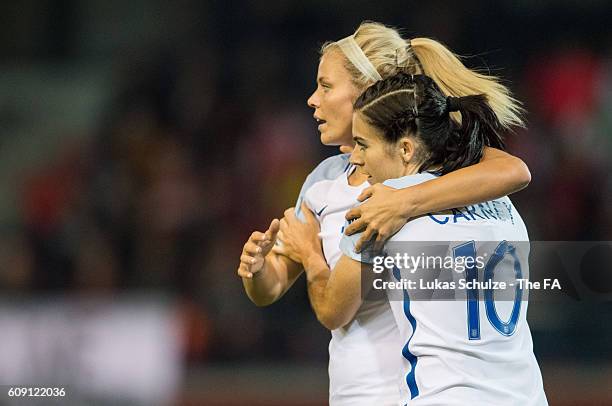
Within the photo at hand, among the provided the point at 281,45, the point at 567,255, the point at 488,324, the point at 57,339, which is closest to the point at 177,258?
the point at 57,339

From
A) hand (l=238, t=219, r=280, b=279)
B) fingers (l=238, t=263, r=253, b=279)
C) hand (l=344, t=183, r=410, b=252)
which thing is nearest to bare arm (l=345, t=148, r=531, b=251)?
hand (l=344, t=183, r=410, b=252)

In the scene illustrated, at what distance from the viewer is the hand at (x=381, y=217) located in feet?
6.05

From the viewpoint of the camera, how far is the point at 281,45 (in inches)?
233

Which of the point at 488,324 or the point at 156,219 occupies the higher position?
the point at 156,219

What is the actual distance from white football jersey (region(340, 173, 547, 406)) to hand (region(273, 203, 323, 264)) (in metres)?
0.46

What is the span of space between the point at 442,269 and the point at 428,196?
6.0 inches

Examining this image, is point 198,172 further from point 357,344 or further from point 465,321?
point 465,321

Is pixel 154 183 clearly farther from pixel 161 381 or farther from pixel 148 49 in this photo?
pixel 161 381

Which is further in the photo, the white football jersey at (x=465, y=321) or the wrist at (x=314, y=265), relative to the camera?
the wrist at (x=314, y=265)

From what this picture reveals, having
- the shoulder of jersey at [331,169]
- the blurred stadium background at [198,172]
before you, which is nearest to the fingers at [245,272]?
the shoulder of jersey at [331,169]

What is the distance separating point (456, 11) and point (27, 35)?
9.11 ft

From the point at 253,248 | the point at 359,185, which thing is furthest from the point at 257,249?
the point at 359,185

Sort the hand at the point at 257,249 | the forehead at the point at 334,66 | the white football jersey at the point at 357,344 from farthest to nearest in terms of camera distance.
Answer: the forehead at the point at 334,66, the hand at the point at 257,249, the white football jersey at the point at 357,344

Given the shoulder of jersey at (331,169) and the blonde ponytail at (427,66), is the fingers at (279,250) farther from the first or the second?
the blonde ponytail at (427,66)
